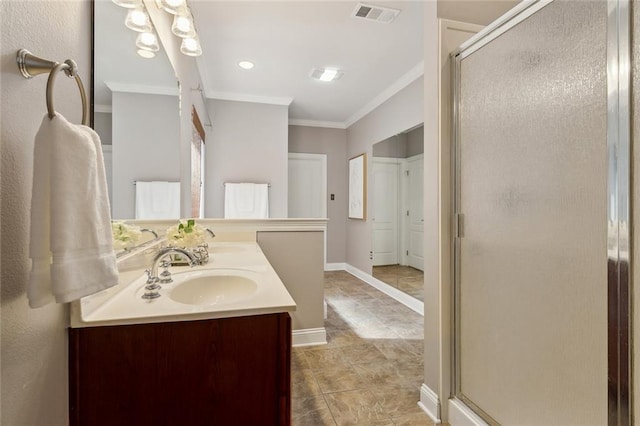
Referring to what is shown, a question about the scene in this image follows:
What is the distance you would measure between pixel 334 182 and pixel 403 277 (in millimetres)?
2307

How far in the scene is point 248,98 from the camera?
14.4 feet

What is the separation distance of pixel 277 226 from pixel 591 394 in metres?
1.99

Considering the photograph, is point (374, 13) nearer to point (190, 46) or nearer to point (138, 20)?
point (190, 46)

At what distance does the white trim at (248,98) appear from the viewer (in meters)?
4.25

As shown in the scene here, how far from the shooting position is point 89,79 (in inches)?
37.3

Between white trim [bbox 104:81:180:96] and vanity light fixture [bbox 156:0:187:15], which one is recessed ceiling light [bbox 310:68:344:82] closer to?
white trim [bbox 104:81:180:96]

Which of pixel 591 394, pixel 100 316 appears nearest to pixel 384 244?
pixel 591 394

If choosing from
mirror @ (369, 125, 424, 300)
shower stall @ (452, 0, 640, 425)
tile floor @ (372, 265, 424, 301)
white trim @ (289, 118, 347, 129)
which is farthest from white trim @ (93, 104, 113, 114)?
white trim @ (289, 118, 347, 129)

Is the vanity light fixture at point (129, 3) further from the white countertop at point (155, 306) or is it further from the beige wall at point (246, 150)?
the beige wall at point (246, 150)

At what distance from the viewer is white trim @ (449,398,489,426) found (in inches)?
57.6

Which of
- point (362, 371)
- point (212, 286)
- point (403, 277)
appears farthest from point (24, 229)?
point (403, 277)

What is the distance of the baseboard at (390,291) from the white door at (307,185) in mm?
1089

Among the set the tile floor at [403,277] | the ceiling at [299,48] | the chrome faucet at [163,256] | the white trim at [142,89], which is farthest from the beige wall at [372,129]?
the chrome faucet at [163,256]

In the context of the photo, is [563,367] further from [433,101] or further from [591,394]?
[433,101]
